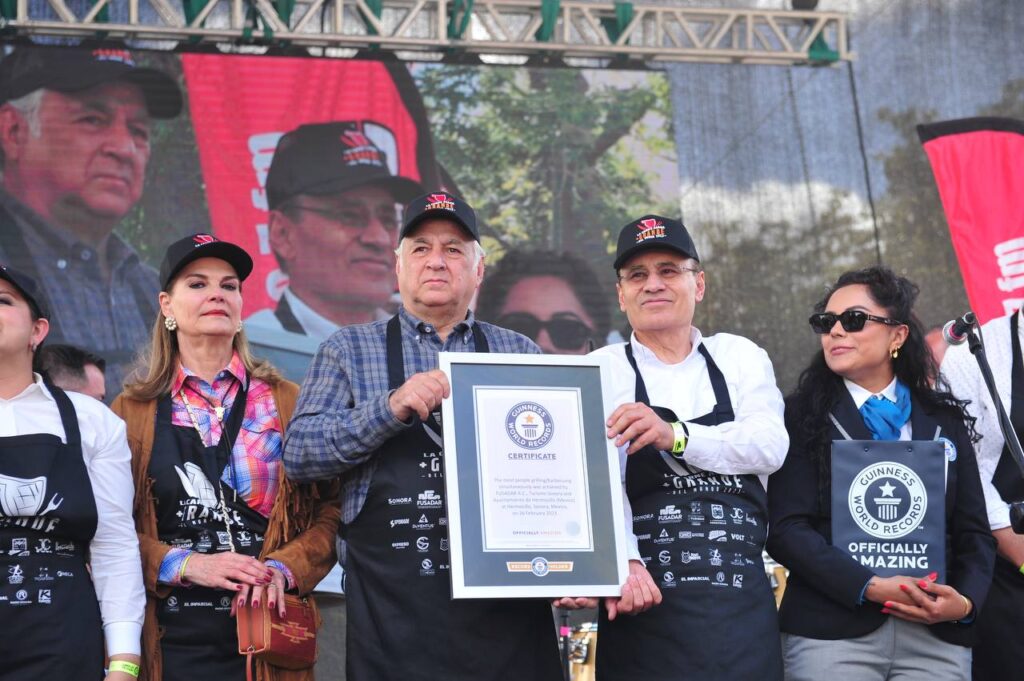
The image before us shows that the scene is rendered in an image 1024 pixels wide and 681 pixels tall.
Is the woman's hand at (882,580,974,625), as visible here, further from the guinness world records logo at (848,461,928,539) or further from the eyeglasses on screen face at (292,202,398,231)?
the eyeglasses on screen face at (292,202,398,231)

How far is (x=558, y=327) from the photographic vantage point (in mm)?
6809

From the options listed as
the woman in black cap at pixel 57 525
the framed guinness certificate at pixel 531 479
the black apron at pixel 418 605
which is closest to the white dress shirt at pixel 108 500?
the woman in black cap at pixel 57 525

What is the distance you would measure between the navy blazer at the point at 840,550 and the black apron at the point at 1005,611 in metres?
0.19

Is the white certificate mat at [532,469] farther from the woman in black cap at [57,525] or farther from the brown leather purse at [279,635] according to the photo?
the woman in black cap at [57,525]

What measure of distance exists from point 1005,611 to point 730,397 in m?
1.20

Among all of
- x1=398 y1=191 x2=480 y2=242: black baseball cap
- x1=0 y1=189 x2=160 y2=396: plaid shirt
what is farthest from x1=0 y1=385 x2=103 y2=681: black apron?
x1=0 y1=189 x2=160 y2=396: plaid shirt

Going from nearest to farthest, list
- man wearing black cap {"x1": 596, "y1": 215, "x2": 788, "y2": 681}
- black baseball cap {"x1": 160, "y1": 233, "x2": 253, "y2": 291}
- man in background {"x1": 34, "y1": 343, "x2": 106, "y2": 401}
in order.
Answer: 1. man wearing black cap {"x1": 596, "y1": 215, "x2": 788, "y2": 681}
2. black baseball cap {"x1": 160, "y1": 233, "x2": 253, "y2": 291}
3. man in background {"x1": 34, "y1": 343, "x2": 106, "y2": 401}

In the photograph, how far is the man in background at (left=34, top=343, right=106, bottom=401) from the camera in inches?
196

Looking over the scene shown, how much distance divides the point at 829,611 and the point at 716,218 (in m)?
4.04

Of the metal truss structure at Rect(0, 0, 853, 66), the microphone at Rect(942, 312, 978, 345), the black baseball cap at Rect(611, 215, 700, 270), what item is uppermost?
the metal truss structure at Rect(0, 0, 853, 66)

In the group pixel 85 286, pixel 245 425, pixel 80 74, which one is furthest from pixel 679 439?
pixel 80 74

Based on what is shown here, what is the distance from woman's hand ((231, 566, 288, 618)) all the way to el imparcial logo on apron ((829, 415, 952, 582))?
1.56m

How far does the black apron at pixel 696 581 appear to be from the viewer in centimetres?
312

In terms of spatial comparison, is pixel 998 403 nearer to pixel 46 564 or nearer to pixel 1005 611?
pixel 1005 611
